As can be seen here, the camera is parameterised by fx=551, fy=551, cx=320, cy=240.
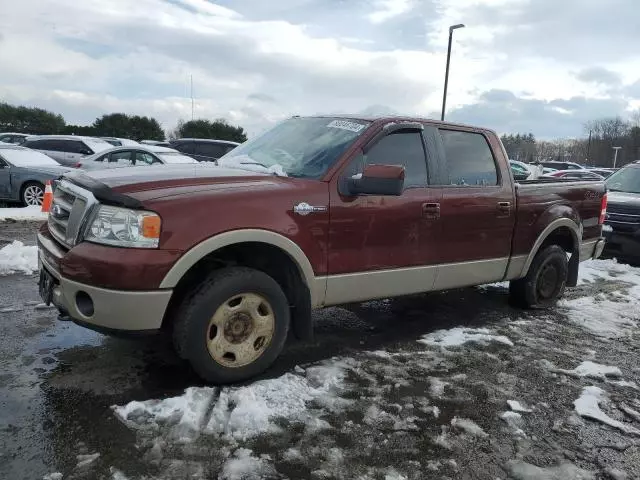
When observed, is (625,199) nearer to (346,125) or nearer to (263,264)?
(346,125)

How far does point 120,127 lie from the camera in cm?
4919

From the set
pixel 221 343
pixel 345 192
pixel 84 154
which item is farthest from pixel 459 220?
pixel 84 154

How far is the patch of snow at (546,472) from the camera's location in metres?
2.86

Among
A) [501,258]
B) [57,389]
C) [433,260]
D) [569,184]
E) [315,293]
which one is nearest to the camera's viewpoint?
[57,389]

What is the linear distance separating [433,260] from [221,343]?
198cm

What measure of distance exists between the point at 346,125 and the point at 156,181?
170cm

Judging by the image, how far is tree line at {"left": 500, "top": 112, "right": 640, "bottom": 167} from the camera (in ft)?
261

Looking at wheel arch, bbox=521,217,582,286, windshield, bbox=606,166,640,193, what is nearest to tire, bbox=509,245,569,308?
wheel arch, bbox=521,217,582,286

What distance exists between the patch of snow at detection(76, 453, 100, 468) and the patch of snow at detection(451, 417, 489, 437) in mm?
2023

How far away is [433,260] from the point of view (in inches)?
183

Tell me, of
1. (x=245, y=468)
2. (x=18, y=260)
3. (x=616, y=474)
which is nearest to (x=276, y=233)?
(x=245, y=468)

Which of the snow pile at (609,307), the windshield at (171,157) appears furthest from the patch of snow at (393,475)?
the windshield at (171,157)

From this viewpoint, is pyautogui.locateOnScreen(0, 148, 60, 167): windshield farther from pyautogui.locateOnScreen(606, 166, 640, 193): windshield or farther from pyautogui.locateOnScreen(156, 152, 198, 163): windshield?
pyautogui.locateOnScreen(606, 166, 640, 193): windshield

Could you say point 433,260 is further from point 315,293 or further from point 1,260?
point 1,260
